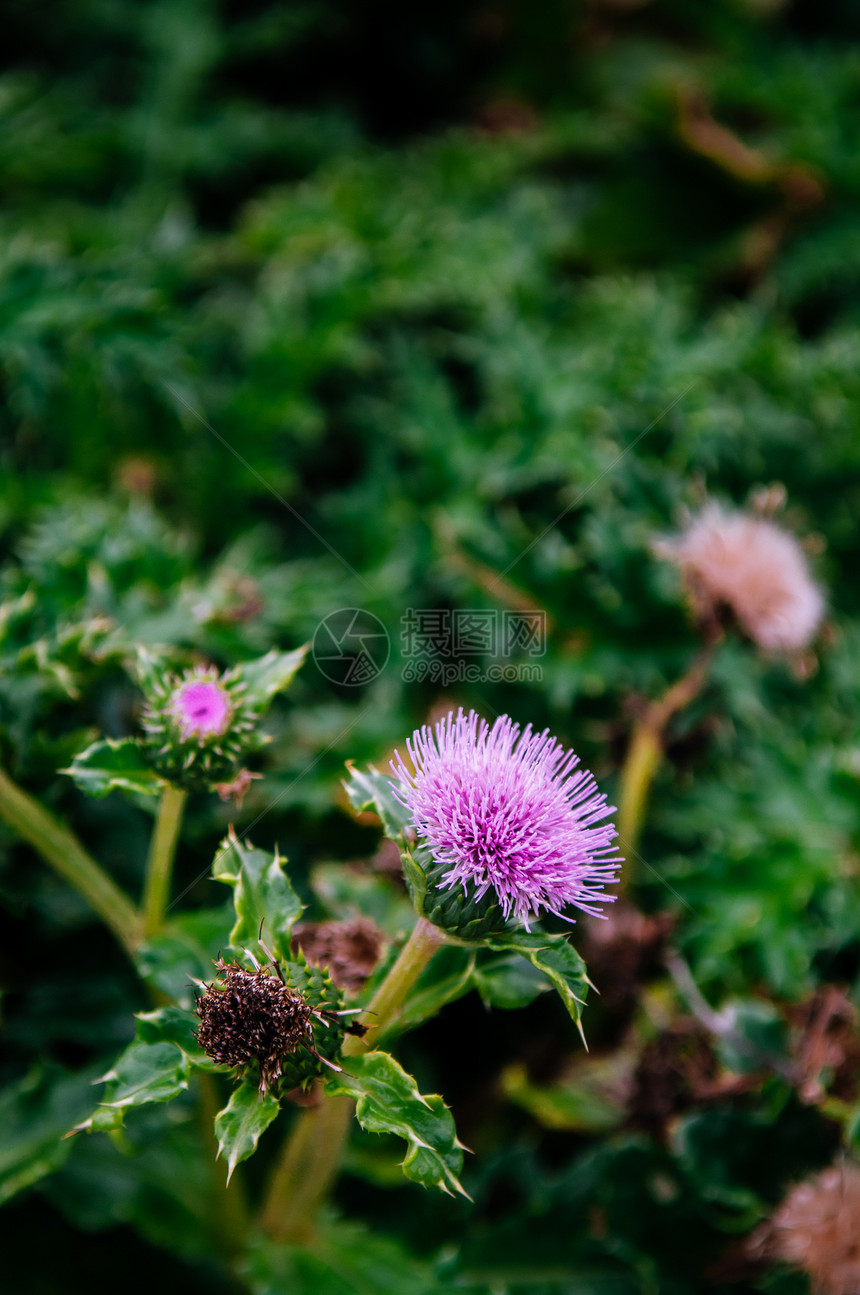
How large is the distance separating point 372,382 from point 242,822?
63.9 inches

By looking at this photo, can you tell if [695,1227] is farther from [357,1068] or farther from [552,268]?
[552,268]

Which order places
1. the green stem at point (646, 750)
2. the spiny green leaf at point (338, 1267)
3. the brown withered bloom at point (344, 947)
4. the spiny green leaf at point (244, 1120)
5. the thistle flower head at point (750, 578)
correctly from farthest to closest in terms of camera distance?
the thistle flower head at point (750, 578) < the green stem at point (646, 750) < the spiny green leaf at point (338, 1267) < the brown withered bloom at point (344, 947) < the spiny green leaf at point (244, 1120)

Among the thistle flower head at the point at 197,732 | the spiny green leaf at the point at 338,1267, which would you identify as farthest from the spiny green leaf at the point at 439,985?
the spiny green leaf at the point at 338,1267

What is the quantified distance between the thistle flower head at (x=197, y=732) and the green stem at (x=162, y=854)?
0.17ft

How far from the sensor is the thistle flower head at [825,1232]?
1743mm

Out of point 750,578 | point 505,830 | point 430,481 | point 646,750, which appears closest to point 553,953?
point 505,830

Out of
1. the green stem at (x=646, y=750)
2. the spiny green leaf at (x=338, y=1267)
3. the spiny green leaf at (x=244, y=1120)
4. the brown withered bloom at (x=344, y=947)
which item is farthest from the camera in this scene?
the green stem at (x=646, y=750)

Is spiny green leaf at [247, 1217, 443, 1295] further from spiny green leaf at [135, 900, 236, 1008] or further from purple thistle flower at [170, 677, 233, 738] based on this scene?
purple thistle flower at [170, 677, 233, 738]

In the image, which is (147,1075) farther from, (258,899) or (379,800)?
(379,800)

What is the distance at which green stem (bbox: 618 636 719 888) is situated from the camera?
2090 mm

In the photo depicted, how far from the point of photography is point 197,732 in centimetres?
136

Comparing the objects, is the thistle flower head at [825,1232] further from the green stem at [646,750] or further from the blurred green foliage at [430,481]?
the green stem at [646,750]

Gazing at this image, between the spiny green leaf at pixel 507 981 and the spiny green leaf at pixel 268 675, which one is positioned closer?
the spiny green leaf at pixel 507 981

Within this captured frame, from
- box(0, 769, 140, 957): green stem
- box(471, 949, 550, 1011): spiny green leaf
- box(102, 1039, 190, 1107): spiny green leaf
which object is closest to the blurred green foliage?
box(0, 769, 140, 957): green stem
